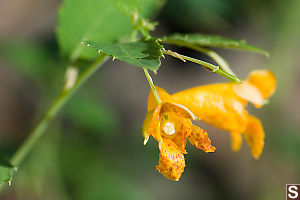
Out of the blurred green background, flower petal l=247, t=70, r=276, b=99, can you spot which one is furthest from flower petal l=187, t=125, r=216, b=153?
the blurred green background

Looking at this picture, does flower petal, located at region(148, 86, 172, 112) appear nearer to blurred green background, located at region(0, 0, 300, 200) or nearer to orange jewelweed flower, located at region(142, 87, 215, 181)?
→ orange jewelweed flower, located at region(142, 87, 215, 181)

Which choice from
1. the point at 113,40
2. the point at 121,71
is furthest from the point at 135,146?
the point at 113,40

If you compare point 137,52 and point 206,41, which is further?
point 206,41

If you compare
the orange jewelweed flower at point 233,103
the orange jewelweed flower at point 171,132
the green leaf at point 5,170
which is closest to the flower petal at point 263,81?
the orange jewelweed flower at point 233,103

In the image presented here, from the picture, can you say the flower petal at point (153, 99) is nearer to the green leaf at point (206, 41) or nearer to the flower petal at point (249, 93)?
the green leaf at point (206, 41)

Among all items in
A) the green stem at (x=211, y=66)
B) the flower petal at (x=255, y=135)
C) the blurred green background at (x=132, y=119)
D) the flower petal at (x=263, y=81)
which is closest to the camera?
the green stem at (x=211, y=66)

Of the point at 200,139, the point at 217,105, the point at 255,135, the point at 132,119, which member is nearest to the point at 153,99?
the point at 200,139

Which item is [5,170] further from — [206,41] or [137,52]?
[206,41]
